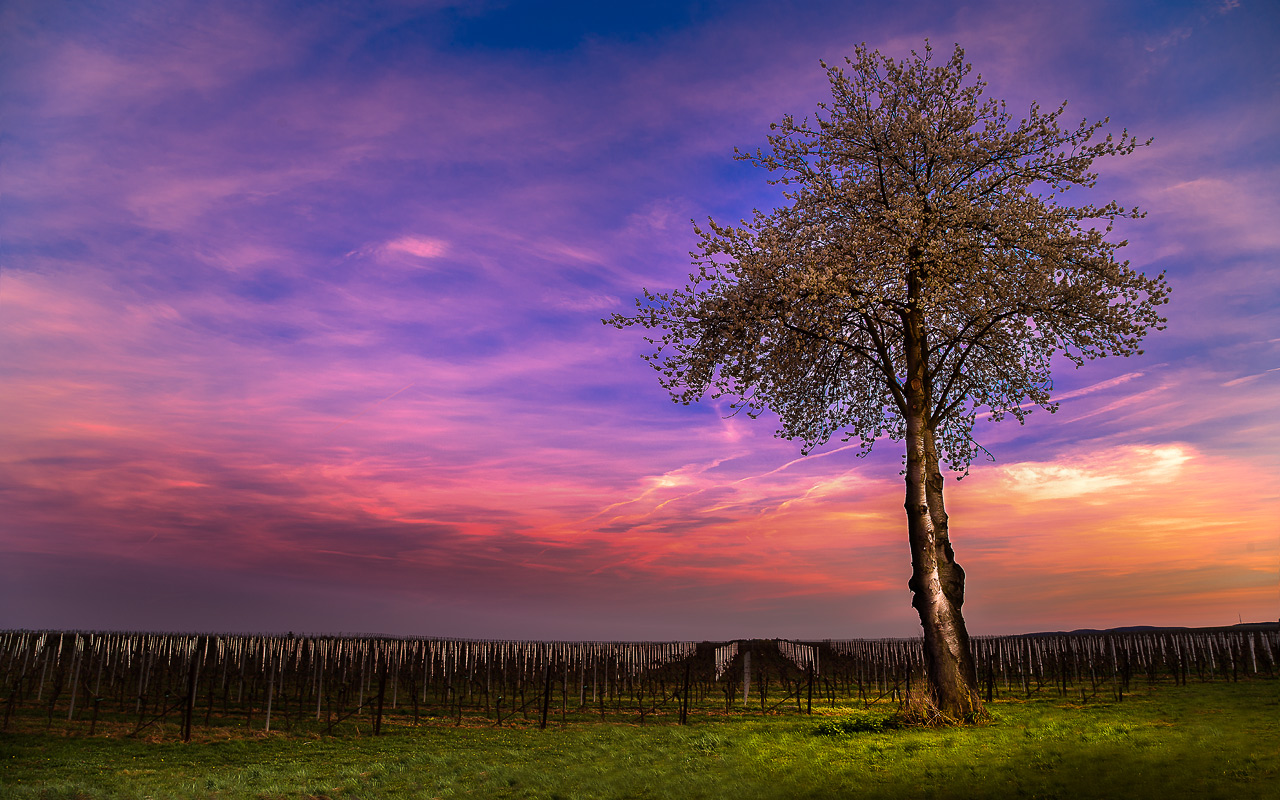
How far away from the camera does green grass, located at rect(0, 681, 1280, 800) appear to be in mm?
10797

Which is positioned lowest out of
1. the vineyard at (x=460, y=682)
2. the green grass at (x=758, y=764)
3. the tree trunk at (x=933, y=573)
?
the vineyard at (x=460, y=682)

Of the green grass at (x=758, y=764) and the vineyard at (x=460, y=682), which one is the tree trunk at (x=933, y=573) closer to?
the vineyard at (x=460, y=682)

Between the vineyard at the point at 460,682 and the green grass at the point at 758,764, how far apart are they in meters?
3.22

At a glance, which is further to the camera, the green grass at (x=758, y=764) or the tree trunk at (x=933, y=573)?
the tree trunk at (x=933, y=573)

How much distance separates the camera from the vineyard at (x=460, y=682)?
29.4 meters

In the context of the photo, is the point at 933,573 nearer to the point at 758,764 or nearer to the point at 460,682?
the point at 758,764

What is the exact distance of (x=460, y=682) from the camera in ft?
161

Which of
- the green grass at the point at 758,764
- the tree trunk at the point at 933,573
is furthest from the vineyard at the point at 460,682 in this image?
the green grass at the point at 758,764

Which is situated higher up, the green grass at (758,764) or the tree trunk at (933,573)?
the tree trunk at (933,573)

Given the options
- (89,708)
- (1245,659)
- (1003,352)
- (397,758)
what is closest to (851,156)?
(1003,352)

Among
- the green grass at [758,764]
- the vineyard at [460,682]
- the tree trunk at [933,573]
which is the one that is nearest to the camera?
the green grass at [758,764]

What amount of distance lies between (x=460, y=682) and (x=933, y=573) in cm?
3862

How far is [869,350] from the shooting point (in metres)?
22.0

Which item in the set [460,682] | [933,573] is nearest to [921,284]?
[933,573]
